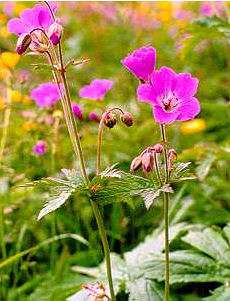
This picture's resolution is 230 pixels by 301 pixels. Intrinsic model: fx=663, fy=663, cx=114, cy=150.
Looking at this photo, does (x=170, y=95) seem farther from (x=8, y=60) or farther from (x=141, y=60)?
(x=8, y=60)

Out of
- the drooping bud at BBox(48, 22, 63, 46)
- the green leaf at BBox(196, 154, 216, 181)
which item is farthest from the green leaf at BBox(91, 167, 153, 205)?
the green leaf at BBox(196, 154, 216, 181)

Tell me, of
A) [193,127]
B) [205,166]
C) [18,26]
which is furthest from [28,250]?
[193,127]

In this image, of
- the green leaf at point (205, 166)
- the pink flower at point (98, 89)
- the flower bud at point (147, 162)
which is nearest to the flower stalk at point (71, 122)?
the flower bud at point (147, 162)

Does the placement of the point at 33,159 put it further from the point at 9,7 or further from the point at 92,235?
the point at 9,7

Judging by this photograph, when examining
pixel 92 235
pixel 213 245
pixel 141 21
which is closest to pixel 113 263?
pixel 213 245

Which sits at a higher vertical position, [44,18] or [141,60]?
[44,18]
